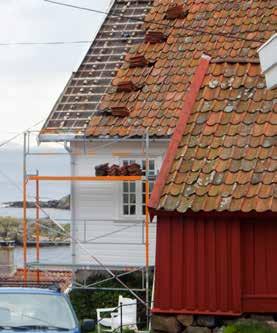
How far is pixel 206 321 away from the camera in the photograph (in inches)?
632

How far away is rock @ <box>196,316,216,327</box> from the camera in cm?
1602

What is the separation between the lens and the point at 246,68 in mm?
18000

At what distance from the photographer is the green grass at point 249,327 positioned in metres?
15.1

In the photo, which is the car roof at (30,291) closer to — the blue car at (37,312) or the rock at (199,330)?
the blue car at (37,312)

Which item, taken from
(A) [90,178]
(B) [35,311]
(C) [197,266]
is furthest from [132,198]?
(B) [35,311]

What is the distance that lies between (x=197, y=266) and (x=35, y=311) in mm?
3011

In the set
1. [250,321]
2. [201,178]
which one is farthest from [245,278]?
[201,178]

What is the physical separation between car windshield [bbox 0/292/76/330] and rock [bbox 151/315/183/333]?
1967mm

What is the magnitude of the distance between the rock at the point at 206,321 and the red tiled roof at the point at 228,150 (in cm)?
171

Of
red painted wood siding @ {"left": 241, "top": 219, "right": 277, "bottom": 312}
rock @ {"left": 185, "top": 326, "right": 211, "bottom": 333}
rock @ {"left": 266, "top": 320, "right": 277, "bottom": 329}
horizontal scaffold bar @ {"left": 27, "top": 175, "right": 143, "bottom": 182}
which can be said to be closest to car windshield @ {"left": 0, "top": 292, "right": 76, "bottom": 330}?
rock @ {"left": 185, "top": 326, "right": 211, "bottom": 333}

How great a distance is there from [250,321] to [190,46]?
1073 centimetres

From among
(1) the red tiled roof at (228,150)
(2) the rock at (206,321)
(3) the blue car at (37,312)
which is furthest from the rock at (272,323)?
(3) the blue car at (37,312)

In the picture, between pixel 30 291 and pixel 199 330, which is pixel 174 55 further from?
pixel 30 291

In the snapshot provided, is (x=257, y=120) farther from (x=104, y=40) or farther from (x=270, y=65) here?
(x=104, y=40)
